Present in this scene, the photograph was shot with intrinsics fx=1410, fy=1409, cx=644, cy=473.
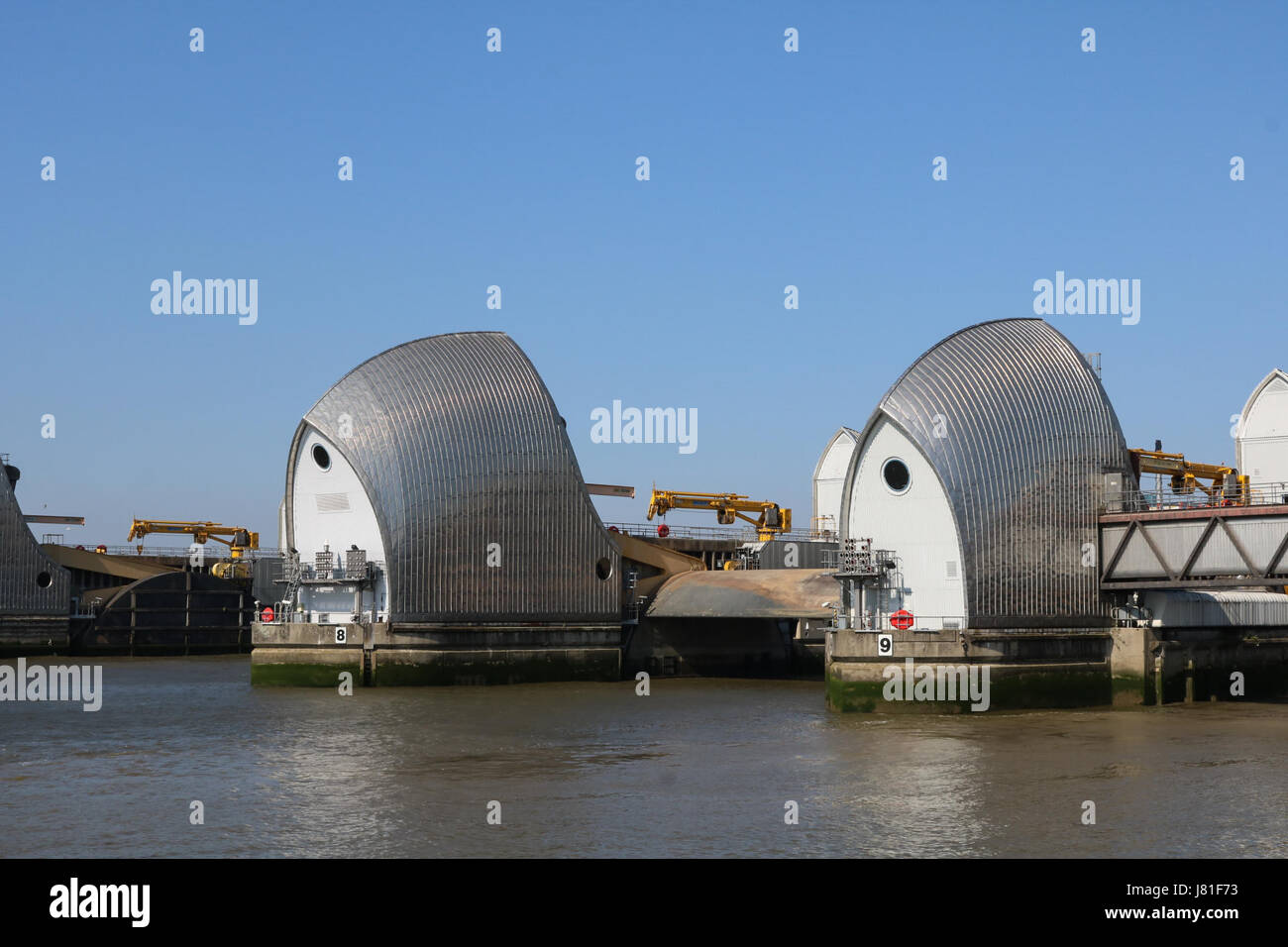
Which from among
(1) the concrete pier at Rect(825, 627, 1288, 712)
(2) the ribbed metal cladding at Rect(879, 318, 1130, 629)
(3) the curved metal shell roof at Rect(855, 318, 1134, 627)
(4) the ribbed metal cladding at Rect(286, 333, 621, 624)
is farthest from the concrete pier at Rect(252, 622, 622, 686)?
(2) the ribbed metal cladding at Rect(879, 318, 1130, 629)

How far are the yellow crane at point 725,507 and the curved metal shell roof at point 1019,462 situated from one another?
47487mm

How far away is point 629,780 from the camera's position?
109 ft

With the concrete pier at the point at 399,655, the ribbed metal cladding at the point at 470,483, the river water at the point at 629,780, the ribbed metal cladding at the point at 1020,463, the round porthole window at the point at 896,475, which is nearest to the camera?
the river water at the point at 629,780

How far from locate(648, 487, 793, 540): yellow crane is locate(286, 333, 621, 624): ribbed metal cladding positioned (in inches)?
1299

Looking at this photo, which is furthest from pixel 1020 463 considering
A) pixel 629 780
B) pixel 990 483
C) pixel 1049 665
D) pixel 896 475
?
pixel 629 780

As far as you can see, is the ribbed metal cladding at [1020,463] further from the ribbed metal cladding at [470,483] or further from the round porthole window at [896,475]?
the ribbed metal cladding at [470,483]

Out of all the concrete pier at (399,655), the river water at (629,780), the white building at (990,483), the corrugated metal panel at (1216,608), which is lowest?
the river water at (629,780)

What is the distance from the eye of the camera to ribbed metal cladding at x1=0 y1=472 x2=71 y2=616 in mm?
85625

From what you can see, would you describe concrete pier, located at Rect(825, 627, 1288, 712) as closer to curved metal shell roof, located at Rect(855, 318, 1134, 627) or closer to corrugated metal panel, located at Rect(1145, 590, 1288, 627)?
corrugated metal panel, located at Rect(1145, 590, 1288, 627)

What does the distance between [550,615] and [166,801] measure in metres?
34.3

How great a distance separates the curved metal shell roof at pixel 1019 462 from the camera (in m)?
49.5

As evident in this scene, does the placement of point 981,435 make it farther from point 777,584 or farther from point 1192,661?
point 777,584

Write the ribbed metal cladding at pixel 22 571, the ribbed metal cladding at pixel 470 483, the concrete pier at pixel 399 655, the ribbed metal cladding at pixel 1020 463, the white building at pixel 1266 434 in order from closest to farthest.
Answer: the ribbed metal cladding at pixel 1020 463 → the concrete pier at pixel 399 655 → the ribbed metal cladding at pixel 470 483 → the white building at pixel 1266 434 → the ribbed metal cladding at pixel 22 571

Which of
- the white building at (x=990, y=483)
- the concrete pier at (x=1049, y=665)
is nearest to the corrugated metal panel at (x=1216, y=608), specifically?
the concrete pier at (x=1049, y=665)
